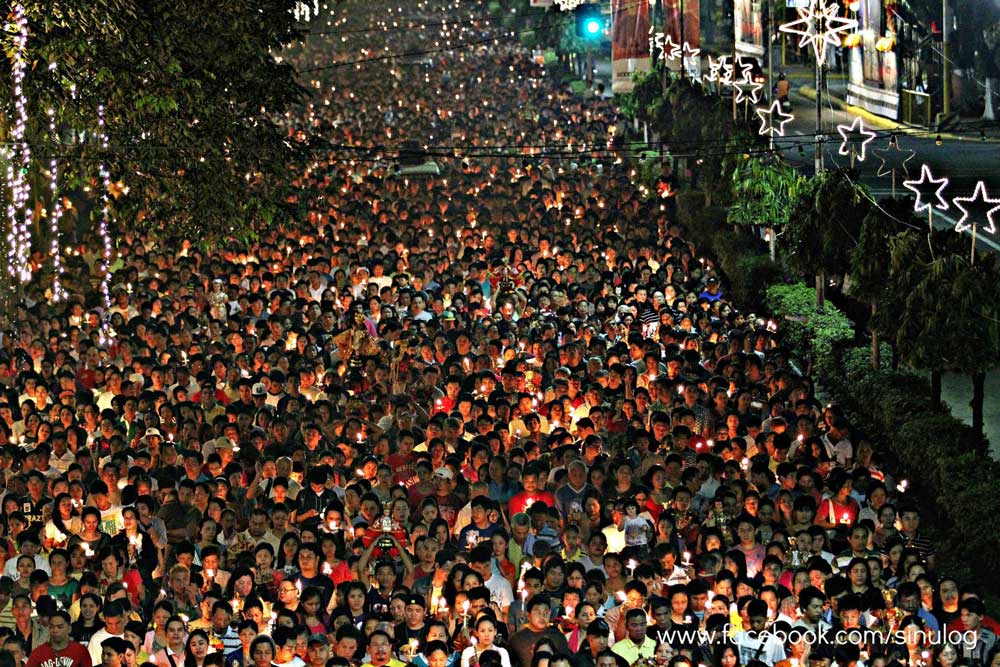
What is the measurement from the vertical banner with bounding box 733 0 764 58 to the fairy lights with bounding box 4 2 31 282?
75.9 feet

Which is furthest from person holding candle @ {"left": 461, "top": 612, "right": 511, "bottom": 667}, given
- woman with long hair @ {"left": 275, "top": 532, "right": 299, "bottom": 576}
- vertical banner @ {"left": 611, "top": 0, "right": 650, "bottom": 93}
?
vertical banner @ {"left": 611, "top": 0, "right": 650, "bottom": 93}

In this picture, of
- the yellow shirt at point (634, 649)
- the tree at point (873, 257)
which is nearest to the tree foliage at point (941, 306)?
the tree at point (873, 257)

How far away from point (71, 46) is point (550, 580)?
8431 mm

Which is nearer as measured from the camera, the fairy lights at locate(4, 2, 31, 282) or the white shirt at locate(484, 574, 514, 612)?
the white shirt at locate(484, 574, 514, 612)

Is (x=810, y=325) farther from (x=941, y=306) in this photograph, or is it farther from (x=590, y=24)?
(x=590, y=24)

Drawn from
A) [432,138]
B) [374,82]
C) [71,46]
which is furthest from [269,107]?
[374,82]

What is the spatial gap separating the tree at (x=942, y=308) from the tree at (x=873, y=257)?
453 millimetres

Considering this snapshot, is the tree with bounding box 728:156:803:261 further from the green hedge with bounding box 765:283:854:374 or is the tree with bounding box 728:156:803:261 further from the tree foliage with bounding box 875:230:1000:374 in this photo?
the tree foliage with bounding box 875:230:1000:374

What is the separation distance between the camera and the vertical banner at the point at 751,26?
44.5 m

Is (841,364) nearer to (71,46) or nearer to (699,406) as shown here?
(699,406)

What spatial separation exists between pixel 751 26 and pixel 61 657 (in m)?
38.0

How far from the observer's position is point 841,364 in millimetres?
18094

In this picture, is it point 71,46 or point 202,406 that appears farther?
point 71,46

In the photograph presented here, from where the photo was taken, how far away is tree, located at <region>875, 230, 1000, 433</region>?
49.3 ft
